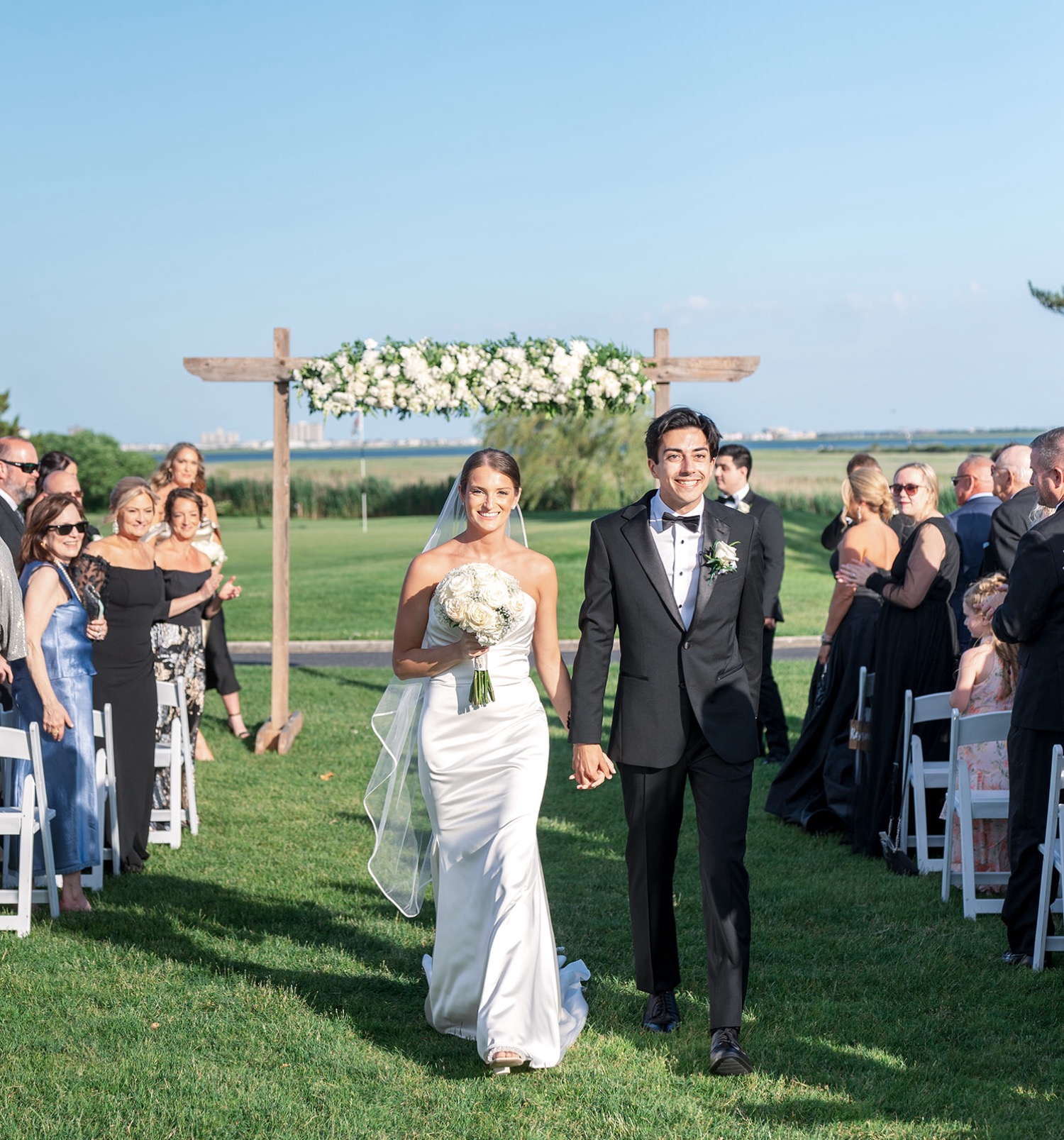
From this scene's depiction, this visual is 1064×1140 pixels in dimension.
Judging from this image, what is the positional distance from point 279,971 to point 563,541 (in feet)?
78.0

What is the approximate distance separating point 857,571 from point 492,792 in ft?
12.7

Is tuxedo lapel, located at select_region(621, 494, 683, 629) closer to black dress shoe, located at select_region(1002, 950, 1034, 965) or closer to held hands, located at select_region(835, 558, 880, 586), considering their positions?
black dress shoe, located at select_region(1002, 950, 1034, 965)

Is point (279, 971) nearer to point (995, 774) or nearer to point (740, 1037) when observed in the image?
point (740, 1037)

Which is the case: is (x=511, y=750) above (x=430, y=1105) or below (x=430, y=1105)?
above

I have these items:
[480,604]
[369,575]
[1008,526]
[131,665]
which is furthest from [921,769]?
[369,575]

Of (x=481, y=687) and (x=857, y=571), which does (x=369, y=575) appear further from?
(x=481, y=687)

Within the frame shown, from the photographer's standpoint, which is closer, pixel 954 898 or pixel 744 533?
pixel 744 533

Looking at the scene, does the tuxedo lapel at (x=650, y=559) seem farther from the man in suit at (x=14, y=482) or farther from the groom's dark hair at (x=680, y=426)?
the man in suit at (x=14, y=482)

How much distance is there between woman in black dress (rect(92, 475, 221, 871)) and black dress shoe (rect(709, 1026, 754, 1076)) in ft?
14.2

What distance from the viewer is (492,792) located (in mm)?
5137

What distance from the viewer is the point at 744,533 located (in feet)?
16.2

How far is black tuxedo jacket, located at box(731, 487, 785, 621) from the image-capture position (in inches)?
402

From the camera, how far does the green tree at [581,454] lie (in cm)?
4731

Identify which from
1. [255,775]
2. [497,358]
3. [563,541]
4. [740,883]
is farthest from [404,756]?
[563,541]
